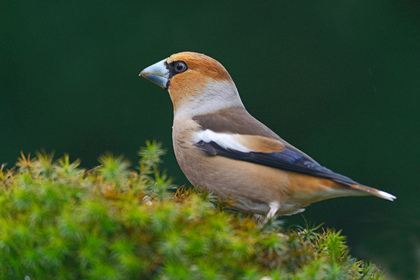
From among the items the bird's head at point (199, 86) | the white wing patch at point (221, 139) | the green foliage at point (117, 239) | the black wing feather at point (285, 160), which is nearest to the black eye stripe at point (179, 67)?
the bird's head at point (199, 86)

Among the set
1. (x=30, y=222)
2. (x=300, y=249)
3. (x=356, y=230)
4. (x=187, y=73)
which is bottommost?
(x=356, y=230)

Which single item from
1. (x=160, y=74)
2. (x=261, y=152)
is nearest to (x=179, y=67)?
(x=160, y=74)

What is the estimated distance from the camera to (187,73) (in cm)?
319

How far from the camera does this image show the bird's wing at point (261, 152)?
8.33ft

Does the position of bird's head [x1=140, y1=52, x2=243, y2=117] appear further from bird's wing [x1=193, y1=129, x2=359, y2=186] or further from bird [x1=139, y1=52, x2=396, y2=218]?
bird's wing [x1=193, y1=129, x2=359, y2=186]

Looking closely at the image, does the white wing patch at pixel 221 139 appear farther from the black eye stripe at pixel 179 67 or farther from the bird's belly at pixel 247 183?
the black eye stripe at pixel 179 67

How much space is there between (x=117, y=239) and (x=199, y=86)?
182 centimetres

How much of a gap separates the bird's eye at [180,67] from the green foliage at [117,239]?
1.55 metres

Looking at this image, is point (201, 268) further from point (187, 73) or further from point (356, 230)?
point (356, 230)

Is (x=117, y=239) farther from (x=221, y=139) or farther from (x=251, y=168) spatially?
(x=221, y=139)

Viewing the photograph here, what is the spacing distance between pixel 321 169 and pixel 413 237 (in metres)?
1.71

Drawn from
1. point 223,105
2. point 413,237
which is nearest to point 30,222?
point 223,105

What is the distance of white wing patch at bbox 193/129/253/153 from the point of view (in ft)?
8.75

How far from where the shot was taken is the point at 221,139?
271 cm
